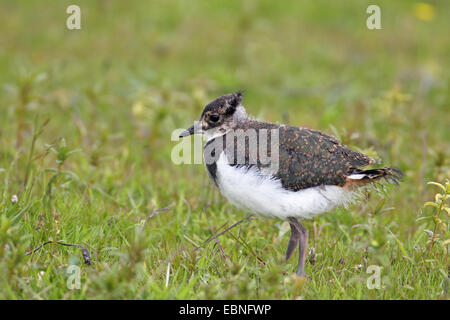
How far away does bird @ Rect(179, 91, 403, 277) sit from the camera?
4.43m

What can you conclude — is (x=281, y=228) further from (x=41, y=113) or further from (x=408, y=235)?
(x=41, y=113)

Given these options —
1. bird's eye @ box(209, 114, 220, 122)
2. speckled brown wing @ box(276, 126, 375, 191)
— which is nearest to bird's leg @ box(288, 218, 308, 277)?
speckled brown wing @ box(276, 126, 375, 191)

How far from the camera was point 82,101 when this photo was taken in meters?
8.64

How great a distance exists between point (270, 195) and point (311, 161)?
445 millimetres

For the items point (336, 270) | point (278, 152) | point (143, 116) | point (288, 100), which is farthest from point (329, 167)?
point (288, 100)

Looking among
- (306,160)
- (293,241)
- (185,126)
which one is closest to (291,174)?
(306,160)

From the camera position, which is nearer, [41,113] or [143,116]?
[143,116]

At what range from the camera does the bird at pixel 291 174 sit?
4.43m

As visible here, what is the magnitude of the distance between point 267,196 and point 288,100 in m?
5.41

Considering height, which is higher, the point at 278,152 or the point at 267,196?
the point at 278,152

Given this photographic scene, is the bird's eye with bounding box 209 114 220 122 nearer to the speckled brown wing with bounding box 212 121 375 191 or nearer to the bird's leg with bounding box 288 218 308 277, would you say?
the speckled brown wing with bounding box 212 121 375 191

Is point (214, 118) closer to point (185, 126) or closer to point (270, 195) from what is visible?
point (270, 195)
